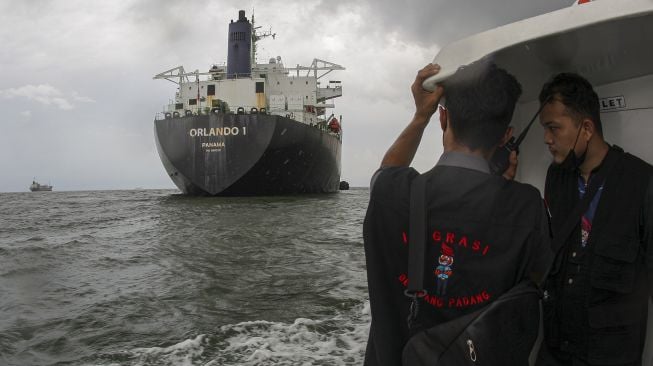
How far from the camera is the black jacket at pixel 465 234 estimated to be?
1.28m

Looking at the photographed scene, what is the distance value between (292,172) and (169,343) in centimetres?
1809

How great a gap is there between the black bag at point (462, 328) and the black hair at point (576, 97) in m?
0.82

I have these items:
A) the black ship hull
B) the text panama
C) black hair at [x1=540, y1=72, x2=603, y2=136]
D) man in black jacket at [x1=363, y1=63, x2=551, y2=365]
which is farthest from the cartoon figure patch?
the text panama

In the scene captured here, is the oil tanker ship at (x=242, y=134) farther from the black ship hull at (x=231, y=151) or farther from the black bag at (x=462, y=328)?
the black bag at (x=462, y=328)

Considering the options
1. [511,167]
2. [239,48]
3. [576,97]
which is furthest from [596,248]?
[239,48]

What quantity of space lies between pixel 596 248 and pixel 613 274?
10 cm

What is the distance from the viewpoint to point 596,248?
5.58 feet

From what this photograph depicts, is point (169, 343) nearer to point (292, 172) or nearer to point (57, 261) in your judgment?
point (57, 261)

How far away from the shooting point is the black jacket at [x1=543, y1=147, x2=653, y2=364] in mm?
1646

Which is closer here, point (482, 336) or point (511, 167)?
point (482, 336)

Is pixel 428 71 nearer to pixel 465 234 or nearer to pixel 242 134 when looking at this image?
pixel 465 234

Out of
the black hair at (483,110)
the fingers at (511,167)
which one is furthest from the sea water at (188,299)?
the black hair at (483,110)

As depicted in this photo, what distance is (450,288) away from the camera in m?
1.31

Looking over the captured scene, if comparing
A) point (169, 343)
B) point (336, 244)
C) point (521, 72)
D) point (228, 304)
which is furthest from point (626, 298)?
point (336, 244)
